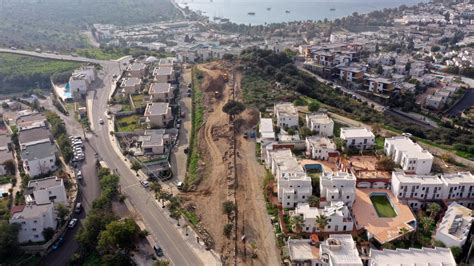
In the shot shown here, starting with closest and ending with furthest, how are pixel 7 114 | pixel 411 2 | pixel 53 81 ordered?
pixel 7 114, pixel 53 81, pixel 411 2

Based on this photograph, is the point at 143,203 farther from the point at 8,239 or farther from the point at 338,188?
the point at 338,188

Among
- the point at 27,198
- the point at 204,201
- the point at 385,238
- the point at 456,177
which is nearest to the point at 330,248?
the point at 385,238

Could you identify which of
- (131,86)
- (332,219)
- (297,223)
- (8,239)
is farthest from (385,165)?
(131,86)

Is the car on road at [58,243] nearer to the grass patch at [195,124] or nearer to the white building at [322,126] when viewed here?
the grass patch at [195,124]

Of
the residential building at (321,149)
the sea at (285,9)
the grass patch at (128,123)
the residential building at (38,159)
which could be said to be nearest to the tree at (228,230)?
the residential building at (321,149)

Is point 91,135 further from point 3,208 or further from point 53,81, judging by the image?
point 53,81

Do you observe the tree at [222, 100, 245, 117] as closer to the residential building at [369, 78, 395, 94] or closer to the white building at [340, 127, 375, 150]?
the white building at [340, 127, 375, 150]
